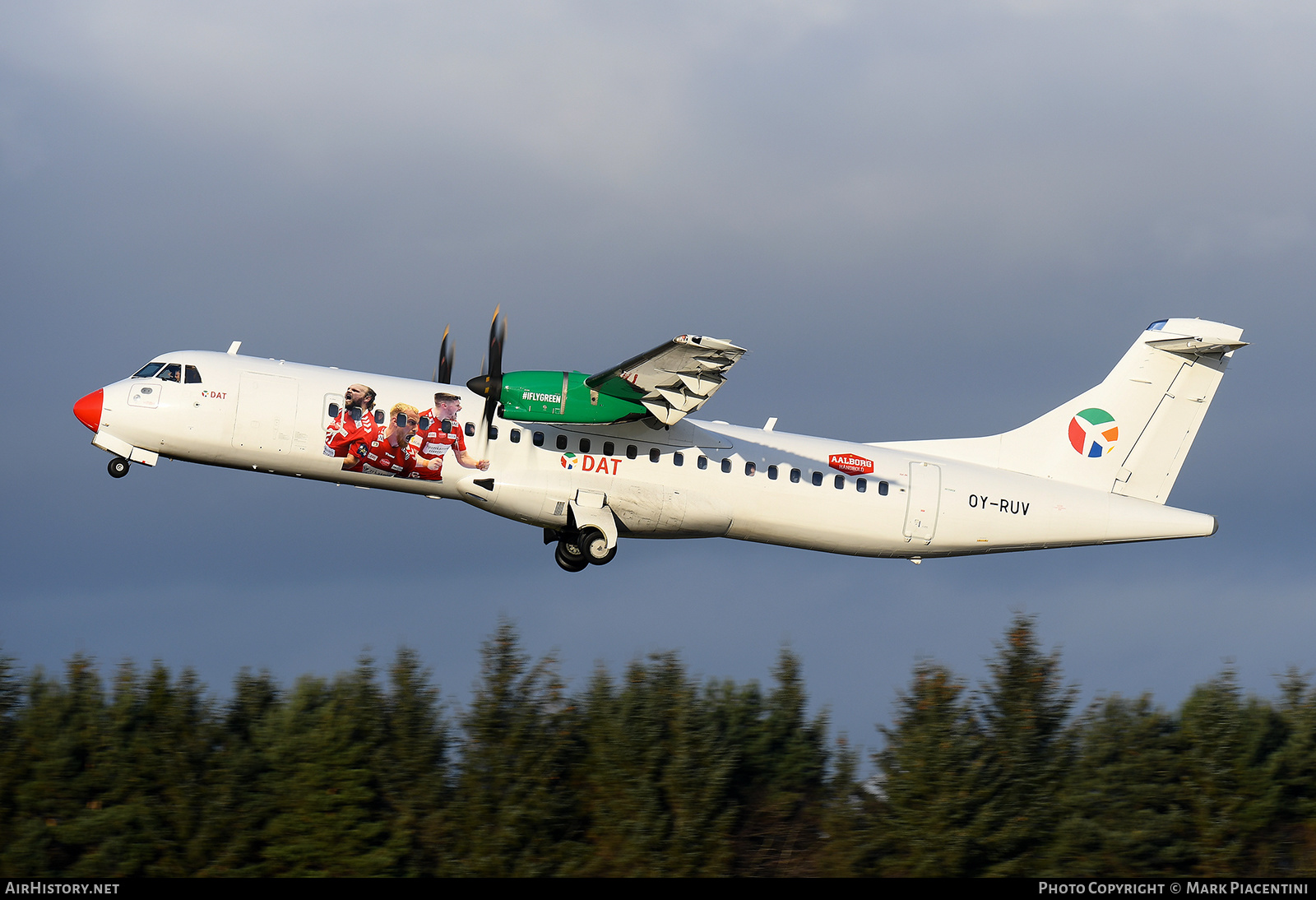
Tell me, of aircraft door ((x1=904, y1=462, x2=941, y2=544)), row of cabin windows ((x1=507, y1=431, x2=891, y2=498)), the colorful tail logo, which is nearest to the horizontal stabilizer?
the colorful tail logo

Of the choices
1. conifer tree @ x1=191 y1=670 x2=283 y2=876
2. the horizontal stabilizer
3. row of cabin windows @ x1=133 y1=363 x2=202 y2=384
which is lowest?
conifer tree @ x1=191 y1=670 x2=283 y2=876

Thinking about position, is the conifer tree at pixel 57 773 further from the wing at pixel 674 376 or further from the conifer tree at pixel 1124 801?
the conifer tree at pixel 1124 801

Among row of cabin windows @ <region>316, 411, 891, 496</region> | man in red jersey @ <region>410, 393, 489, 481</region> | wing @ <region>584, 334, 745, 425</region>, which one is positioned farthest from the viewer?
row of cabin windows @ <region>316, 411, 891, 496</region>

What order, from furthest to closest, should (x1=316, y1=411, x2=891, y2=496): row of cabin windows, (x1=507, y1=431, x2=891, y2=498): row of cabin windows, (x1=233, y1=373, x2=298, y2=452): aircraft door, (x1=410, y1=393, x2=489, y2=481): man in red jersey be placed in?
1. (x1=507, y1=431, x2=891, y2=498): row of cabin windows
2. (x1=316, y1=411, x2=891, y2=496): row of cabin windows
3. (x1=410, y1=393, x2=489, y2=481): man in red jersey
4. (x1=233, y1=373, x2=298, y2=452): aircraft door

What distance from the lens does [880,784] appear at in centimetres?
2150

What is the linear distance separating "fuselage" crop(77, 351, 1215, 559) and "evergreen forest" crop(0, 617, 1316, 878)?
2.64 m

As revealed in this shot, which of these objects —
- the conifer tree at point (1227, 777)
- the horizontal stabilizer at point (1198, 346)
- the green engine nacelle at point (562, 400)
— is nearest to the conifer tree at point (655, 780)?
the green engine nacelle at point (562, 400)

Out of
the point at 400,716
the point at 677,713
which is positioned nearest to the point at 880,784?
the point at 677,713

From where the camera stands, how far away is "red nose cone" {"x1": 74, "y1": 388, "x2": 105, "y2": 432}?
21.9 m

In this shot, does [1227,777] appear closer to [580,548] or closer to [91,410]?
[580,548]

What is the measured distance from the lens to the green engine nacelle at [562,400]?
2152cm

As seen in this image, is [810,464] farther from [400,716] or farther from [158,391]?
[158,391]

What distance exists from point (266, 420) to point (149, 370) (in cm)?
237

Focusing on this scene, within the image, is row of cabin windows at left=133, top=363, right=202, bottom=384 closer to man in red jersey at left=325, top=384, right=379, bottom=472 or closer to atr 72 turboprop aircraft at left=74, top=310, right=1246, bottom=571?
atr 72 turboprop aircraft at left=74, top=310, right=1246, bottom=571
